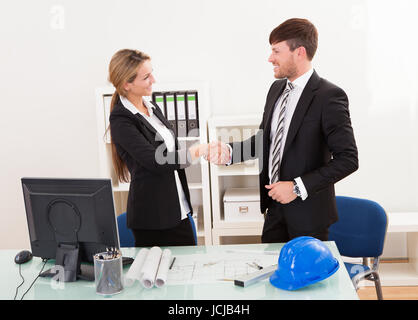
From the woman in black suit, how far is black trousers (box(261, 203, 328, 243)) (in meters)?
0.43

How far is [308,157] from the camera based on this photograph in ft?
7.64

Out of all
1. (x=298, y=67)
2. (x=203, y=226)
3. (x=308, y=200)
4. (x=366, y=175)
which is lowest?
(x=203, y=226)

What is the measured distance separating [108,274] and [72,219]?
1.06 ft

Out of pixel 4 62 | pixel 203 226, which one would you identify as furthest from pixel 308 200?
pixel 4 62

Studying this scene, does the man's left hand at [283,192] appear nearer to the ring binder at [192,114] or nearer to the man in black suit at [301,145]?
the man in black suit at [301,145]

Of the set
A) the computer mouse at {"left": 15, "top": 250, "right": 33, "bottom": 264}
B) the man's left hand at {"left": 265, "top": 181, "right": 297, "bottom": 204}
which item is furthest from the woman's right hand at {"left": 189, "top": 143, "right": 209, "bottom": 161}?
the computer mouse at {"left": 15, "top": 250, "right": 33, "bottom": 264}

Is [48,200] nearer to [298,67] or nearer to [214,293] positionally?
[214,293]

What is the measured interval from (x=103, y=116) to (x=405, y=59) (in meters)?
2.31

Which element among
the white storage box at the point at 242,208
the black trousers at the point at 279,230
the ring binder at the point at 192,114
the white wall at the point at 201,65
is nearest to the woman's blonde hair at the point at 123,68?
the black trousers at the point at 279,230

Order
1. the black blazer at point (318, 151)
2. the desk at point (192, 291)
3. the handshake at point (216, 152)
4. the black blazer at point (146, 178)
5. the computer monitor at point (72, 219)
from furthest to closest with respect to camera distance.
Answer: the handshake at point (216, 152) → the black blazer at point (146, 178) → the black blazer at point (318, 151) → the computer monitor at point (72, 219) → the desk at point (192, 291)

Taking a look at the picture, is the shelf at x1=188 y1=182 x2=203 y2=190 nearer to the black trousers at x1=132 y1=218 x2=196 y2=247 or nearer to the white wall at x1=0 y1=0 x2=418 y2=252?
the white wall at x1=0 y1=0 x2=418 y2=252

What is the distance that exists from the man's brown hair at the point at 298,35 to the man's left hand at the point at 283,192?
2.20ft

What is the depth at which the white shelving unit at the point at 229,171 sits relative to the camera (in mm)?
3402

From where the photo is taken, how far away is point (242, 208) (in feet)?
11.4
